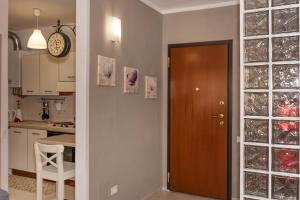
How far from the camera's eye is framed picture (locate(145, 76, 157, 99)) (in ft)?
12.2

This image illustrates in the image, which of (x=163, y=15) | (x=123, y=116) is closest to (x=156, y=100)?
(x=123, y=116)

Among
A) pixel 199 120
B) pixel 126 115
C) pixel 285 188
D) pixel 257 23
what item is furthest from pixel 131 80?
pixel 285 188

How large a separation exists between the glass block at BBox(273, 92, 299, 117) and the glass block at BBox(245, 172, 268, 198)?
538 millimetres

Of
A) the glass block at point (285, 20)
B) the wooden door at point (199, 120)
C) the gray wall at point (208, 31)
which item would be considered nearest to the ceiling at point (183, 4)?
the gray wall at point (208, 31)

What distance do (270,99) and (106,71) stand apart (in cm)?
160

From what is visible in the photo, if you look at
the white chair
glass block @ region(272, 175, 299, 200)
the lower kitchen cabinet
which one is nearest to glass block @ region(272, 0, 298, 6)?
glass block @ region(272, 175, 299, 200)

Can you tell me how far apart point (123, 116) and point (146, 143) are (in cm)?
71

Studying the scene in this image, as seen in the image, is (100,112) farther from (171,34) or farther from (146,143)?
(171,34)

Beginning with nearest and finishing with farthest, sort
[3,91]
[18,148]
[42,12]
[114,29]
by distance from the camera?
[3,91] → [114,29] → [42,12] → [18,148]

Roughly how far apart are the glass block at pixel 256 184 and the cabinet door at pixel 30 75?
3.90 m

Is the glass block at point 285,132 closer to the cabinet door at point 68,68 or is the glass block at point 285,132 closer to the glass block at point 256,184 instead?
the glass block at point 256,184

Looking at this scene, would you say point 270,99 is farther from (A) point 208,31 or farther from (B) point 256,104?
(A) point 208,31

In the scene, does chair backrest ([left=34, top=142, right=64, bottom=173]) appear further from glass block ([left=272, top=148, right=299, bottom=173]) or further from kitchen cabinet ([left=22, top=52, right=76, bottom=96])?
glass block ([left=272, top=148, right=299, bottom=173])

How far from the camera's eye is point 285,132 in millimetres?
2225
